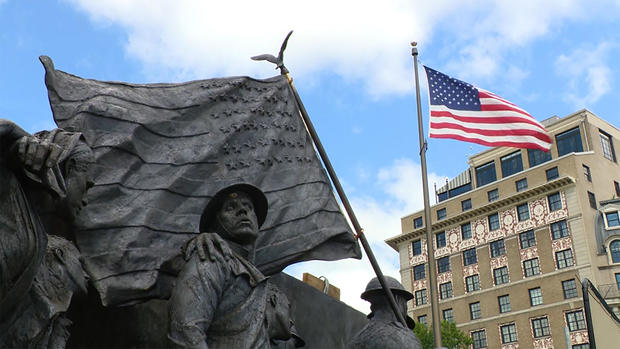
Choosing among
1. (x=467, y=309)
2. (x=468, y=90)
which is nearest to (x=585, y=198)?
(x=467, y=309)

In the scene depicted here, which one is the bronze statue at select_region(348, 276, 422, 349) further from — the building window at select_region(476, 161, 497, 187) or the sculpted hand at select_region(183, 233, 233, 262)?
the building window at select_region(476, 161, 497, 187)

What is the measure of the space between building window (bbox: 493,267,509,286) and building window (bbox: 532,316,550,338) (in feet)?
14.9

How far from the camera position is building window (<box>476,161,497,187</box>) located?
67.1 meters

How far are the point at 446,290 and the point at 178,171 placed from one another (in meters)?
59.1

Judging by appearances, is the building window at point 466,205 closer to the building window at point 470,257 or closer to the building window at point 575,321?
the building window at point 470,257

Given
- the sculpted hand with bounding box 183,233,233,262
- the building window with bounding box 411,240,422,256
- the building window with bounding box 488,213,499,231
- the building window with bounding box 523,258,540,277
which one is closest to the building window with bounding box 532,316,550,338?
the building window with bounding box 523,258,540,277

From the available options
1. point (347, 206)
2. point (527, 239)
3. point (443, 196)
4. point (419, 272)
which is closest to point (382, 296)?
point (347, 206)

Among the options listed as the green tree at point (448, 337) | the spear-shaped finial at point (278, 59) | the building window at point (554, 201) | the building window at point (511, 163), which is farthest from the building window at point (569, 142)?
the spear-shaped finial at point (278, 59)

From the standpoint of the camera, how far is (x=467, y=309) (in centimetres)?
6100

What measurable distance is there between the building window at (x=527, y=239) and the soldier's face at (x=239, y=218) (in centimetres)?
5584

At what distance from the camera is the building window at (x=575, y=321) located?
5250 cm

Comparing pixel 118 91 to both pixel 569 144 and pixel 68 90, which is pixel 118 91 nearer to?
pixel 68 90

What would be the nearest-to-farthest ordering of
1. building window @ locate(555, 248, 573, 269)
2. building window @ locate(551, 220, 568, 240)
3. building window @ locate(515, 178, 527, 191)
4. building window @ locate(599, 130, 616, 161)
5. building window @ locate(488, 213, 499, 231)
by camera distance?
building window @ locate(555, 248, 573, 269)
building window @ locate(551, 220, 568, 240)
building window @ locate(515, 178, 527, 191)
building window @ locate(599, 130, 616, 161)
building window @ locate(488, 213, 499, 231)

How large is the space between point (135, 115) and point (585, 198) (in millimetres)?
55237
